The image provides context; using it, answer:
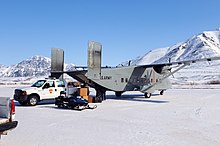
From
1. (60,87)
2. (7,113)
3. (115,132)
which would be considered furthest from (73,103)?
(7,113)

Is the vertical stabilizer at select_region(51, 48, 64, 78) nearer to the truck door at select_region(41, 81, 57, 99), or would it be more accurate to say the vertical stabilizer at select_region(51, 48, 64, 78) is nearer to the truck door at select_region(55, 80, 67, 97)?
the truck door at select_region(55, 80, 67, 97)

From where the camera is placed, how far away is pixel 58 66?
20.3m

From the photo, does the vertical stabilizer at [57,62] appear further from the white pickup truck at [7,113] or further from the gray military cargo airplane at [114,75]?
the white pickup truck at [7,113]

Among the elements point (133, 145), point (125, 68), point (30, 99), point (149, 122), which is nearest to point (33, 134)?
point (133, 145)

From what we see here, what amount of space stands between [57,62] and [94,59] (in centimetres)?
432

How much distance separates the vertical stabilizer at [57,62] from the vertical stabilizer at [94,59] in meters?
3.60

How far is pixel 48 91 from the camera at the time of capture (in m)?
16.2

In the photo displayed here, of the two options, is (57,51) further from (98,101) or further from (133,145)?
(133,145)

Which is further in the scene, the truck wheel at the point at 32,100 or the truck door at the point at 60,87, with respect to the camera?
the truck door at the point at 60,87

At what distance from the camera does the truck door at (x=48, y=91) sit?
16016mm

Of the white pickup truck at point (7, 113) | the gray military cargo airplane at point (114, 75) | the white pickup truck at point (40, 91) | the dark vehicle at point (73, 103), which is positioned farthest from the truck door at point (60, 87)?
the white pickup truck at point (7, 113)

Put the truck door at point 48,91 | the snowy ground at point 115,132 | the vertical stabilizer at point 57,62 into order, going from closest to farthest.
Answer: the snowy ground at point 115,132 → the truck door at point 48,91 → the vertical stabilizer at point 57,62

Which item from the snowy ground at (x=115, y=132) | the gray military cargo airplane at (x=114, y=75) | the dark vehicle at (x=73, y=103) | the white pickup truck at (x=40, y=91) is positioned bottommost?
the snowy ground at (x=115, y=132)

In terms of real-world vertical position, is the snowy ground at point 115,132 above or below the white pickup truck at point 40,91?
below
